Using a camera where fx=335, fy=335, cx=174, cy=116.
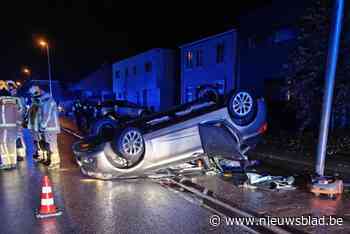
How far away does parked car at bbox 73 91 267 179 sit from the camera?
22.2 feet

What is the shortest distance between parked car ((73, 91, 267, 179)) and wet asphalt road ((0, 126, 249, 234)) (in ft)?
1.32

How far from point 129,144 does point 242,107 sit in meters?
2.52

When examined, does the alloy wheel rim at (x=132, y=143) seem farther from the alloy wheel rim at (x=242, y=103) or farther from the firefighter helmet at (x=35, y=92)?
the firefighter helmet at (x=35, y=92)

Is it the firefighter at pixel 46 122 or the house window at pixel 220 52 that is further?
the house window at pixel 220 52

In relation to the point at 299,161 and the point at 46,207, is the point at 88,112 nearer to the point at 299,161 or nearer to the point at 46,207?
the point at 299,161

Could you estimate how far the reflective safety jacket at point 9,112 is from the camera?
27.6ft

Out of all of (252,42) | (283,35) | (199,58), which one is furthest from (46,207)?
(199,58)

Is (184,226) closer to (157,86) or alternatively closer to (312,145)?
(312,145)

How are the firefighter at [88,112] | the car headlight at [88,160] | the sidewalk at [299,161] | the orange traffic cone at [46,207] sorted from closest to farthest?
the orange traffic cone at [46,207] < the car headlight at [88,160] < the sidewalk at [299,161] < the firefighter at [88,112]

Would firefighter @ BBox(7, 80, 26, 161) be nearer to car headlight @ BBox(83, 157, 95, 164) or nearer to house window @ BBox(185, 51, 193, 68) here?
car headlight @ BBox(83, 157, 95, 164)

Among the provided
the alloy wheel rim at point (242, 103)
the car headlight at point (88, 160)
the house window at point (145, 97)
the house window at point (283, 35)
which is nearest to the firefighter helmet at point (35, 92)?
the car headlight at point (88, 160)

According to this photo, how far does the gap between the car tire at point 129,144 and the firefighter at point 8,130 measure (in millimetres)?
3420

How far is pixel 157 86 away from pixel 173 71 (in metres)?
2.02

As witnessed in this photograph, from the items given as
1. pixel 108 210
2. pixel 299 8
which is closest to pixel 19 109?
pixel 108 210
